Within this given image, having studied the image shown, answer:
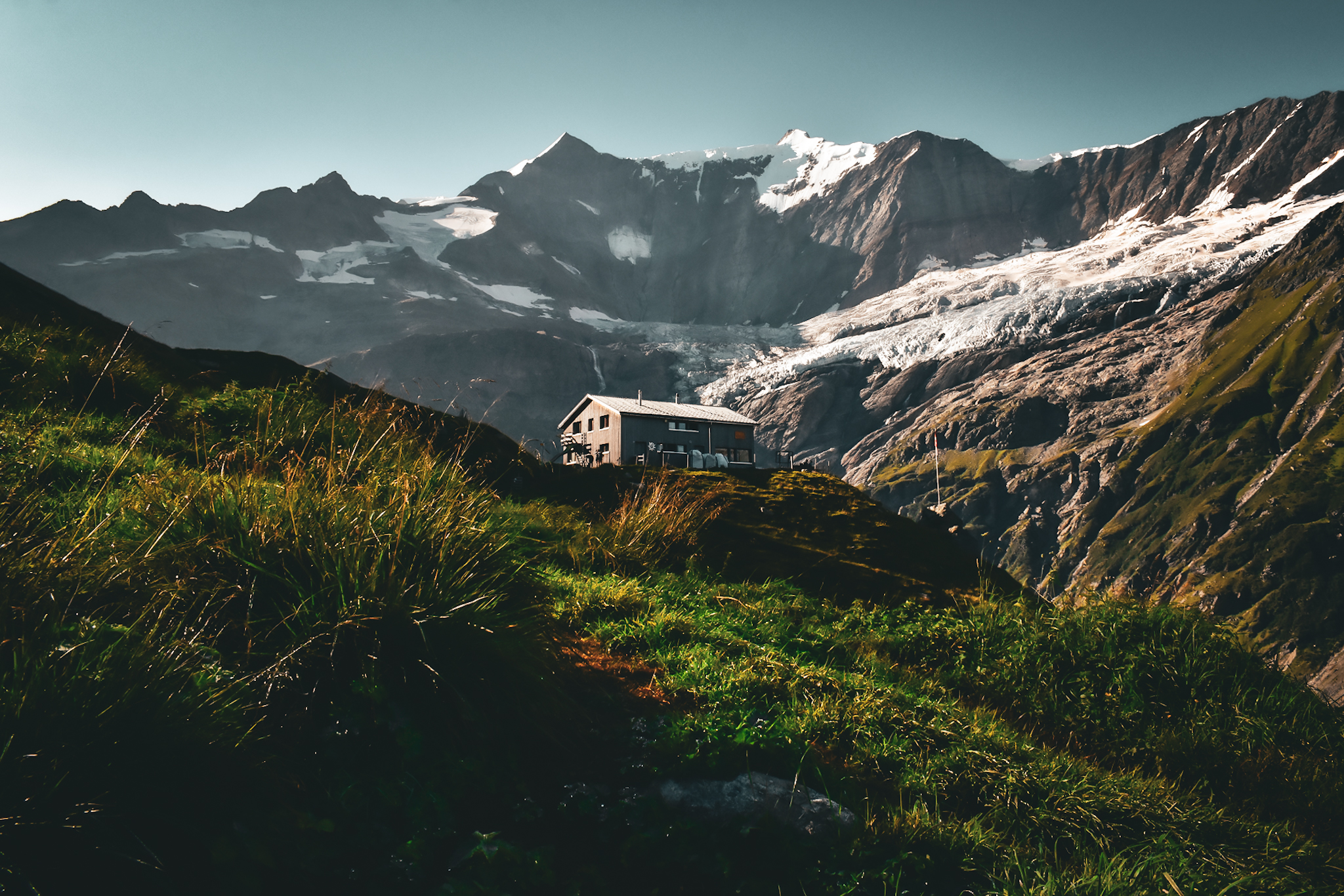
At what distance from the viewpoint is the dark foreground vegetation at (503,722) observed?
2.39 meters

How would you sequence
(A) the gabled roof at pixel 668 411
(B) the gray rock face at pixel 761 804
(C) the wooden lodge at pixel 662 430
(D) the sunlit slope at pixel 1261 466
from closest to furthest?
(B) the gray rock face at pixel 761 804, (C) the wooden lodge at pixel 662 430, (A) the gabled roof at pixel 668 411, (D) the sunlit slope at pixel 1261 466

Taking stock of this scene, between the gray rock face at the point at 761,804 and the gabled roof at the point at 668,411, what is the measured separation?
156ft

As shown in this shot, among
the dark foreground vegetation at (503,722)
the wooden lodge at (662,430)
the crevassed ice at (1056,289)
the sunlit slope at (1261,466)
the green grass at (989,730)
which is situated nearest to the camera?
the dark foreground vegetation at (503,722)

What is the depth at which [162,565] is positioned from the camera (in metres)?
3.50

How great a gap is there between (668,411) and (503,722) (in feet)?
163

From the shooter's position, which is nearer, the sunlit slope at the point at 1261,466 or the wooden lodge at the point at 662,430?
the wooden lodge at the point at 662,430

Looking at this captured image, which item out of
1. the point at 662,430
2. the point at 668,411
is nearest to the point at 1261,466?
the point at 668,411

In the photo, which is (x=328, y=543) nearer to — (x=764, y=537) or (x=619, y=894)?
(x=619, y=894)

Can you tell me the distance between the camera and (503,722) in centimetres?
348

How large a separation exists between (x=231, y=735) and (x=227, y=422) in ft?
23.5

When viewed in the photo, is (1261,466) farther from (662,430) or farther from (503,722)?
(503,722)

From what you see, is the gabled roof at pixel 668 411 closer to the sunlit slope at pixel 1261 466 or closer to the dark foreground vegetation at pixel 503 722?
the dark foreground vegetation at pixel 503 722

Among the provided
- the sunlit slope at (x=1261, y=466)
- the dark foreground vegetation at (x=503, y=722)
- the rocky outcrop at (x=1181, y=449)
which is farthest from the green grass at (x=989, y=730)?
the sunlit slope at (x=1261, y=466)

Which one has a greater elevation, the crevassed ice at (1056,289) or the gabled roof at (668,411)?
the crevassed ice at (1056,289)
